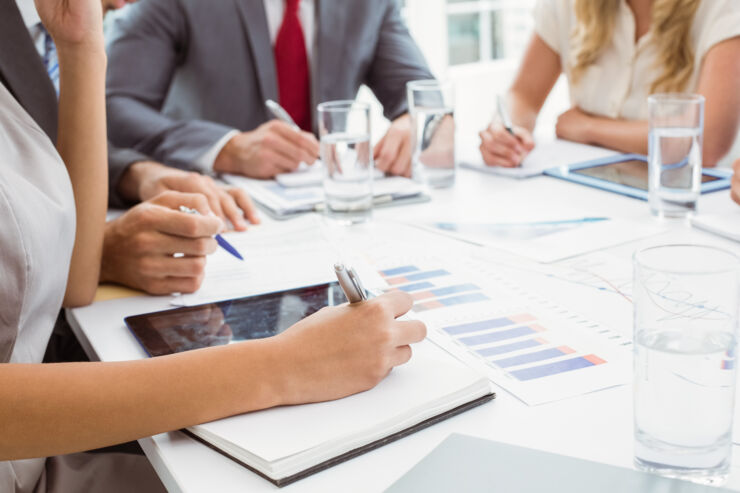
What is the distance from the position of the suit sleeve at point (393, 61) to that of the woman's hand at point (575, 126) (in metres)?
0.42

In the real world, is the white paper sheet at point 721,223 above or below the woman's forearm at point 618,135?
below

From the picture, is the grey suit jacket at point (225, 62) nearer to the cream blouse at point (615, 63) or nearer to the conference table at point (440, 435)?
the cream blouse at point (615, 63)

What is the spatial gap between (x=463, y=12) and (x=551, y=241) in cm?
421

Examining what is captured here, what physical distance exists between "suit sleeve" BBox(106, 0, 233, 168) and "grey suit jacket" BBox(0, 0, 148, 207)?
21.0 inches

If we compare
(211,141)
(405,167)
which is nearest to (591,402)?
(405,167)

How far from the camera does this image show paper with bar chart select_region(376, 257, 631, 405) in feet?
2.59

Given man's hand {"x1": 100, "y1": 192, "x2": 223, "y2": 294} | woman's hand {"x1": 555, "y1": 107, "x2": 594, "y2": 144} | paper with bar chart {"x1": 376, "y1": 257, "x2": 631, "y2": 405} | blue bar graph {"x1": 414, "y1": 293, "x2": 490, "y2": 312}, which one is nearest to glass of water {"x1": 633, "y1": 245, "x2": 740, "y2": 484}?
paper with bar chart {"x1": 376, "y1": 257, "x2": 631, "y2": 405}

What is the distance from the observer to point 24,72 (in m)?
1.14

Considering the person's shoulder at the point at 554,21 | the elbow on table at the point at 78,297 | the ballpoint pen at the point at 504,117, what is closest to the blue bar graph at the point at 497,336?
the elbow on table at the point at 78,297

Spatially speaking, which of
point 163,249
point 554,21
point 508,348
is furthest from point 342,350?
point 554,21

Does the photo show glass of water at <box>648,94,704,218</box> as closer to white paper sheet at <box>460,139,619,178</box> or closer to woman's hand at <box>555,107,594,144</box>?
white paper sheet at <box>460,139,619,178</box>

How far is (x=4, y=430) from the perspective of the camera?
0.70 metres

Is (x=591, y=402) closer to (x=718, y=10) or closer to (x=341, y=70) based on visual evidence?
(x=718, y=10)

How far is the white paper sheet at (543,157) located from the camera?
164cm
